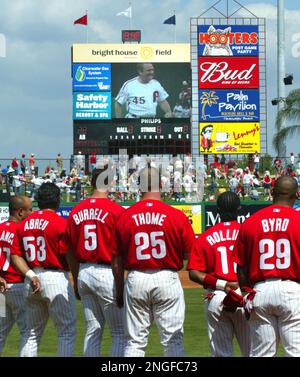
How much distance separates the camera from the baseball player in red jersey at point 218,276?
8.27 metres

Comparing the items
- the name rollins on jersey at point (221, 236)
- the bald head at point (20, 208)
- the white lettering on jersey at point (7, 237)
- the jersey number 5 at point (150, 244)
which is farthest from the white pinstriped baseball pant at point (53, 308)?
the name rollins on jersey at point (221, 236)

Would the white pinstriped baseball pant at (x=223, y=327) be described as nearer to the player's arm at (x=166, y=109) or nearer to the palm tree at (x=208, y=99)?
the player's arm at (x=166, y=109)

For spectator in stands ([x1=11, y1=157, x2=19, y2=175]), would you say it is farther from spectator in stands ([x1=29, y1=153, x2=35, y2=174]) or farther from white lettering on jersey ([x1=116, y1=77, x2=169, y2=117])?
white lettering on jersey ([x1=116, y1=77, x2=169, y2=117])

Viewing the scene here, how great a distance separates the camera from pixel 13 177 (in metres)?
37.2

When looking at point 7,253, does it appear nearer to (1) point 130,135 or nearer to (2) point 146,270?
(2) point 146,270

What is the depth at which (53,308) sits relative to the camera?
9227mm

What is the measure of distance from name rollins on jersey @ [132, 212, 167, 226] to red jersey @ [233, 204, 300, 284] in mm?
Result: 982

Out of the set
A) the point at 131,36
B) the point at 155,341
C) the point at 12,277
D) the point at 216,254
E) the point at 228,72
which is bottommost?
the point at 155,341

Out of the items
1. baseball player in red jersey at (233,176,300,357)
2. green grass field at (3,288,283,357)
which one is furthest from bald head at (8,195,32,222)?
baseball player in red jersey at (233,176,300,357)

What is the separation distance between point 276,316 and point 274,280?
30 cm

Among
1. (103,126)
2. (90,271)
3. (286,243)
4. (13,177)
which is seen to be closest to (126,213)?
(90,271)

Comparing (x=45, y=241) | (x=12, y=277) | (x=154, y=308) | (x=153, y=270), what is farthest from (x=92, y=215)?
(x=12, y=277)
